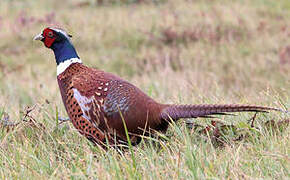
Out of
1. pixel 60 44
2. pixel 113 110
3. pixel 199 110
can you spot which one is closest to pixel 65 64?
pixel 60 44

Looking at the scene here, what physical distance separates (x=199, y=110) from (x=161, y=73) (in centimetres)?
439

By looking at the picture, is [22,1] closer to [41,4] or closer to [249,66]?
[41,4]

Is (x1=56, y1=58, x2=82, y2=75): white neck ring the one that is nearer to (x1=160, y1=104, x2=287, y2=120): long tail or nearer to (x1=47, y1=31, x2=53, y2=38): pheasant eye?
(x1=47, y1=31, x2=53, y2=38): pheasant eye

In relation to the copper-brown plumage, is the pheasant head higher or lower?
higher

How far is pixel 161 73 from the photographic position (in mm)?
7461

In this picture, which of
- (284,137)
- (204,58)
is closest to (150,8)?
(204,58)

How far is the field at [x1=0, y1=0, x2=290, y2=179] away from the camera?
2.79m

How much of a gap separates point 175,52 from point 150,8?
1.94 metres

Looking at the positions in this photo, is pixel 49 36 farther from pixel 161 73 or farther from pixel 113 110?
pixel 161 73

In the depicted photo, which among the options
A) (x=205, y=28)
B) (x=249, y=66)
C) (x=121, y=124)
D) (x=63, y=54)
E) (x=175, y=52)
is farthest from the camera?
(x=205, y=28)

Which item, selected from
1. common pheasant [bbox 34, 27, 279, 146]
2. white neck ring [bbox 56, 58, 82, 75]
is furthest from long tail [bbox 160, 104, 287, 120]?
white neck ring [bbox 56, 58, 82, 75]

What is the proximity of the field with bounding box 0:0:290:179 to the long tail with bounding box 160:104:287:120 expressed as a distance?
128mm

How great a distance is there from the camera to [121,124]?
10.6ft

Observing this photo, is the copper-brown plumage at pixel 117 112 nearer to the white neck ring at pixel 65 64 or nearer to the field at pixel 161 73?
the field at pixel 161 73
